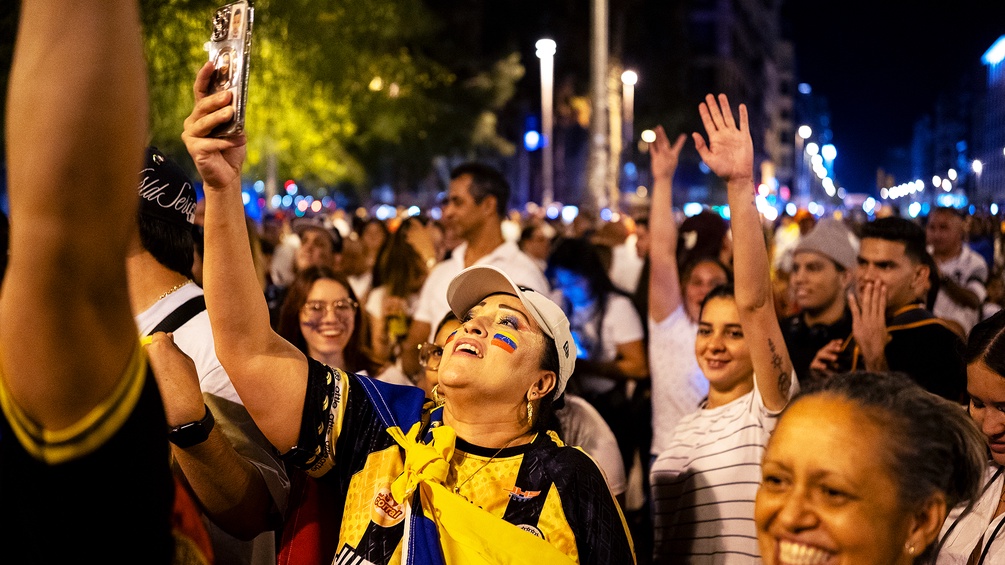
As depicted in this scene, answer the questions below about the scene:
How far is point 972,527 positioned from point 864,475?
3.78 ft

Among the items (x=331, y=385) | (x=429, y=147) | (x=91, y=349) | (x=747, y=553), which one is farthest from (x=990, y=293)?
(x=429, y=147)

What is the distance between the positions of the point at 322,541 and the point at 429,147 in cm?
2907

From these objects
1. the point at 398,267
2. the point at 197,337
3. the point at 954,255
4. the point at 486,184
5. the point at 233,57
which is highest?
the point at 486,184

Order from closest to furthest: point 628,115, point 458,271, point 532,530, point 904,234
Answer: point 532,530
point 904,234
point 458,271
point 628,115

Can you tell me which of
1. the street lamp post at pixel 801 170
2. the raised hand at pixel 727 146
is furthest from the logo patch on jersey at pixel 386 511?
the street lamp post at pixel 801 170

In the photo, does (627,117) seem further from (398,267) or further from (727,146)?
(727,146)

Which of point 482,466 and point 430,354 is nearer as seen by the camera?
point 482,466

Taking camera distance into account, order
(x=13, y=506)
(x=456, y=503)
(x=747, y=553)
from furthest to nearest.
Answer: (x=747, y=553), (x=456, y=503), (x=13, y=506)

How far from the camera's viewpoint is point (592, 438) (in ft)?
15.0

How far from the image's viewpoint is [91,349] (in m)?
1.20

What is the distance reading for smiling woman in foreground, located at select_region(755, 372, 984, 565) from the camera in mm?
2113

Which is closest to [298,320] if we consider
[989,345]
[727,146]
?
[727,146]

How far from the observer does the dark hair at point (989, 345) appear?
319cm

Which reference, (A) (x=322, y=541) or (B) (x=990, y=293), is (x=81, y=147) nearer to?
(A) (x=322, y=541)
